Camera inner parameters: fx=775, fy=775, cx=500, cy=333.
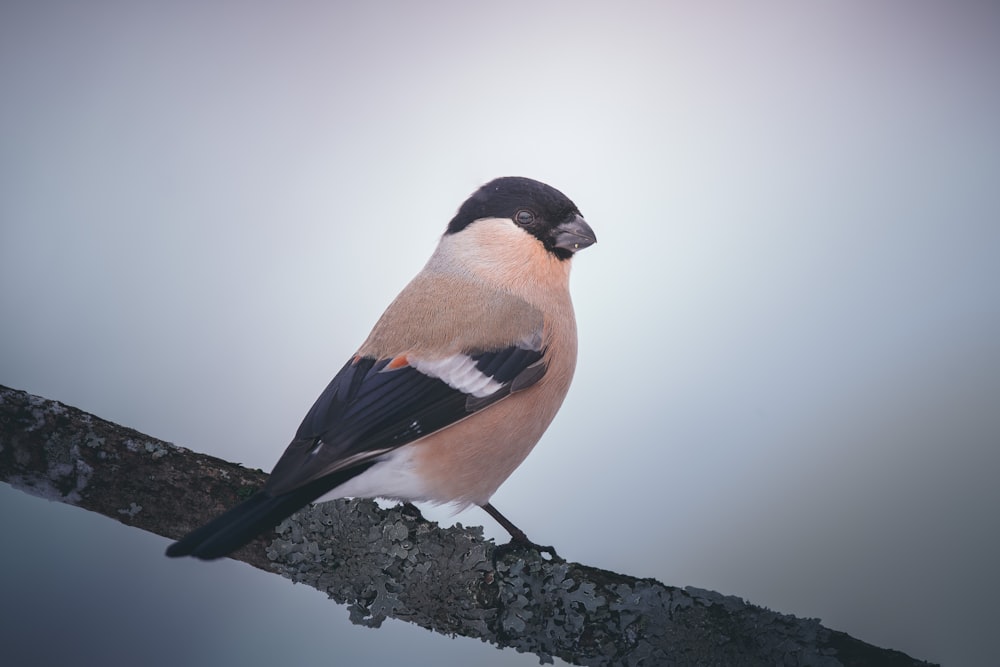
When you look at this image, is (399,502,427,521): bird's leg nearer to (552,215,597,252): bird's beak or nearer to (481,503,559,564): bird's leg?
(481,503,559,564): bird's leg

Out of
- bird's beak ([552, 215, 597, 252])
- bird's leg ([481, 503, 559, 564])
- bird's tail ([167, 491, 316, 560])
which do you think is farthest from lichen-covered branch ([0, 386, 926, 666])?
bird's beak ([552, 215, 597, 252])

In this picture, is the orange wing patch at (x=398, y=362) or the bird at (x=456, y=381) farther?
the orange wing patch at (x=398, y=362)

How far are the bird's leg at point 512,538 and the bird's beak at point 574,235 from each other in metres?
0.63

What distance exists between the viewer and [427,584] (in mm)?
1338

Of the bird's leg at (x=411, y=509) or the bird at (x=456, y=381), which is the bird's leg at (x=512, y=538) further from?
the bird's leg at (x=411, y=509)

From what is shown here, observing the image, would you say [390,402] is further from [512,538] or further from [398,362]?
[512,538]

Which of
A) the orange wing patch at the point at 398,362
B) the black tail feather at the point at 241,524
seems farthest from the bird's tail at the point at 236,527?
the orange wing patch at the point at 398,362

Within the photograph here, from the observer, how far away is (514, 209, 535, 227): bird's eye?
1.85 meters

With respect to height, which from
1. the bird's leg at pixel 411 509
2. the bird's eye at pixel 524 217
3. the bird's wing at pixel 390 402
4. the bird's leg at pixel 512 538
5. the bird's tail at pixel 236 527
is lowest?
the bird's tail at pixel 236 527

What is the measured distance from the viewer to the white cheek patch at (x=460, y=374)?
1525mm

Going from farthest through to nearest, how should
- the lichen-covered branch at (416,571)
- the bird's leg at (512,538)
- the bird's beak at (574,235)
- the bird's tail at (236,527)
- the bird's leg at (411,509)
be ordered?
1. the bird's beak at (574,235)
2. the bird's leg at (411,509)
3. the bird's leg at (512,538)
4. the lichen-covered branch at (416,571)
5. the bird's tail at (236,527)

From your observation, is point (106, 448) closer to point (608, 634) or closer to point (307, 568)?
point (307, 568)

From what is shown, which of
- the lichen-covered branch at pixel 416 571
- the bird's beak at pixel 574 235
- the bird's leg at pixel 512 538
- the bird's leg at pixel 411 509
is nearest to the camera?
the lichen-covered branch at pixel 416 571

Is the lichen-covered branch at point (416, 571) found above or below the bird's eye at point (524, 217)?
below
